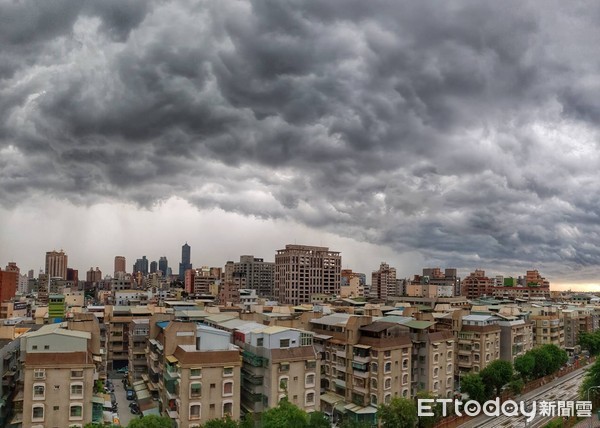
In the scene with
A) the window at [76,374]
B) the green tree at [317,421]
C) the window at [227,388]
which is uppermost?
the window at [76,374]

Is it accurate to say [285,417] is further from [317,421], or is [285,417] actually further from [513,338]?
[513,338]

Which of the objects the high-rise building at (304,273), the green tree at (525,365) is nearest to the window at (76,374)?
the green tree at (525,365)

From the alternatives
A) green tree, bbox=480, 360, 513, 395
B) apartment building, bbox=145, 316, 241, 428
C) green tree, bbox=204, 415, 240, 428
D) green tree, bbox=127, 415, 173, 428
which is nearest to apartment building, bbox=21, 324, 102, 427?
green tree, bbox=127, 415, 173, 428

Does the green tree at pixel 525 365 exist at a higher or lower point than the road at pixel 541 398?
higher

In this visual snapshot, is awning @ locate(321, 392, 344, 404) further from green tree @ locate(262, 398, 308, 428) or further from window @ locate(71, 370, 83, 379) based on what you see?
window @ locate(71, 370, 83, 379)

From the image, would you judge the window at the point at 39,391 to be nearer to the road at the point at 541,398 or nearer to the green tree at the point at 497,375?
the road at the point at 541,398

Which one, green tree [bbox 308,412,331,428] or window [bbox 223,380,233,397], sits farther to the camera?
window [bbox 223,380,233,397]
